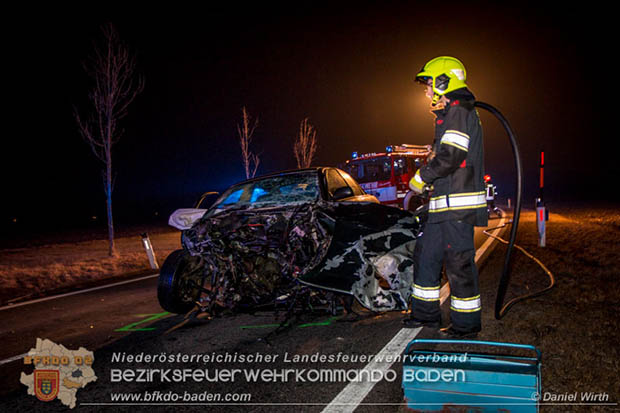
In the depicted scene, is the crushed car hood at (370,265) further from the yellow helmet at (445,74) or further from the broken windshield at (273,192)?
the yellow helmet at (445,74)

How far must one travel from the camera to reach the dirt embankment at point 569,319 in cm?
242

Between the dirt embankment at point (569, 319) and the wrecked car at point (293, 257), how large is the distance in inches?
41.3

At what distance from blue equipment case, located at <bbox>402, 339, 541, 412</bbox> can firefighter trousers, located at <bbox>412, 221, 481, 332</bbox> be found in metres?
1.12

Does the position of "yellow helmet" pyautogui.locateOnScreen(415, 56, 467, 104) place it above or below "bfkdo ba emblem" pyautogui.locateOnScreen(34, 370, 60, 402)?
above

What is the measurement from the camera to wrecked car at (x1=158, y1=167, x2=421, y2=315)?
11.7ft

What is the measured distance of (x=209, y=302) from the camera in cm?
404

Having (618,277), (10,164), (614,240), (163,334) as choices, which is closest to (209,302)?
(163,334)

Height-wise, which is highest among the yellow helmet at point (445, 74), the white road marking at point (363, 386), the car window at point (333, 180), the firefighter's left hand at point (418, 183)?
the yellow helmet at point (445, 74)

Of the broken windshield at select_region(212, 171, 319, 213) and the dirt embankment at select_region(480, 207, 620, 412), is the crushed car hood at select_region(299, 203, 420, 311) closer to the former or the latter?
the dirt embankment at select_region(480, 207, 620, 412)

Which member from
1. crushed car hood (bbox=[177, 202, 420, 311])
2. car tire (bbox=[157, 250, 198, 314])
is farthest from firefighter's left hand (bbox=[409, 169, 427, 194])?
car tire (bbox=[157, 250, 198, 314])

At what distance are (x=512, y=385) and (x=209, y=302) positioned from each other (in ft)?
9.91

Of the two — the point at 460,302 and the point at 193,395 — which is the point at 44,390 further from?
the point at 460,302

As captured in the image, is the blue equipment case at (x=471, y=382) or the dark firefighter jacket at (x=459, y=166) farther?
the dark firefighter jacket at (x=459, y=166)

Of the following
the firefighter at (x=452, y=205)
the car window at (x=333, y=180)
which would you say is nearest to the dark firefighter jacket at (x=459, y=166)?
the firefighter at (x=452, y=205)
